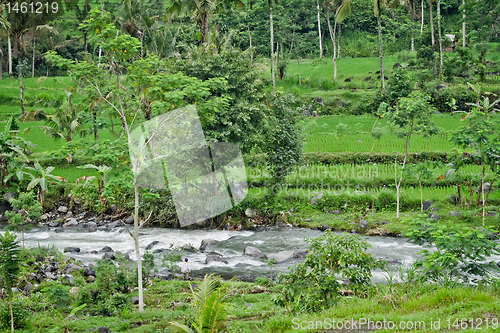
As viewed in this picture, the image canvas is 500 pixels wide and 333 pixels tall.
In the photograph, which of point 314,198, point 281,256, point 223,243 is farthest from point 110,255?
point 314,198

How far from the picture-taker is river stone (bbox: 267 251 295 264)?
1016 centimetres

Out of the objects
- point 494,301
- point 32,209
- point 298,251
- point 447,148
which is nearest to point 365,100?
point 447,148

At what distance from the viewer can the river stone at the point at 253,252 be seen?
10.7m

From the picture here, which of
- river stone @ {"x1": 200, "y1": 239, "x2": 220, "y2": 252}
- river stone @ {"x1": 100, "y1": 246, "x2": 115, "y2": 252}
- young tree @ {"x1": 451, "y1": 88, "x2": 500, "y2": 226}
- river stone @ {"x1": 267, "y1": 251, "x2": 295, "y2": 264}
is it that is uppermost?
young tree @ {"x1": 451, "y1": 88, "x2": 500, "y2": 226}

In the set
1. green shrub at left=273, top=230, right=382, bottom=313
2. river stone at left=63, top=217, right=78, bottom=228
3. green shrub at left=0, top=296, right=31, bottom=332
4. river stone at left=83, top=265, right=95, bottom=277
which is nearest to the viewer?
green shrub at left=273, top=230, right=382, bottom=313

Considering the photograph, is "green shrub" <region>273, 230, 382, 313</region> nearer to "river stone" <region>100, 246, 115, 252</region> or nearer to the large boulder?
"river stone" <region>100, 246, 115, 252</region>

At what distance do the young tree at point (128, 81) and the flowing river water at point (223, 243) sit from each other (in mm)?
3184

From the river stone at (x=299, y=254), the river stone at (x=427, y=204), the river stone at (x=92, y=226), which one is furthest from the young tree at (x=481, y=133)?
the river stone at (x=92, y=226)

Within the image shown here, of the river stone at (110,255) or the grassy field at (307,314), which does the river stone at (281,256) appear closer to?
the grassy field at (307,314)

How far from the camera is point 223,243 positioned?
39.2 ft

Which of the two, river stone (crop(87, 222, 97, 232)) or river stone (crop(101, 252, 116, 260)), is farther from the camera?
river stone (crop(87, 222, 97, 232))

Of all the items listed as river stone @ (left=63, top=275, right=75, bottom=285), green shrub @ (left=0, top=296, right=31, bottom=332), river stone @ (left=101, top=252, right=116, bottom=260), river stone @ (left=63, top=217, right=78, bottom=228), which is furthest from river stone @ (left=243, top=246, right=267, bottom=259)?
river stone @ (left=63, top=217, right=78, bottom=228)

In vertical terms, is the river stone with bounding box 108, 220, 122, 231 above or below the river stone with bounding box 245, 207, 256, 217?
below

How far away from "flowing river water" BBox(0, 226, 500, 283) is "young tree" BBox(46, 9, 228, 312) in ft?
10.4
